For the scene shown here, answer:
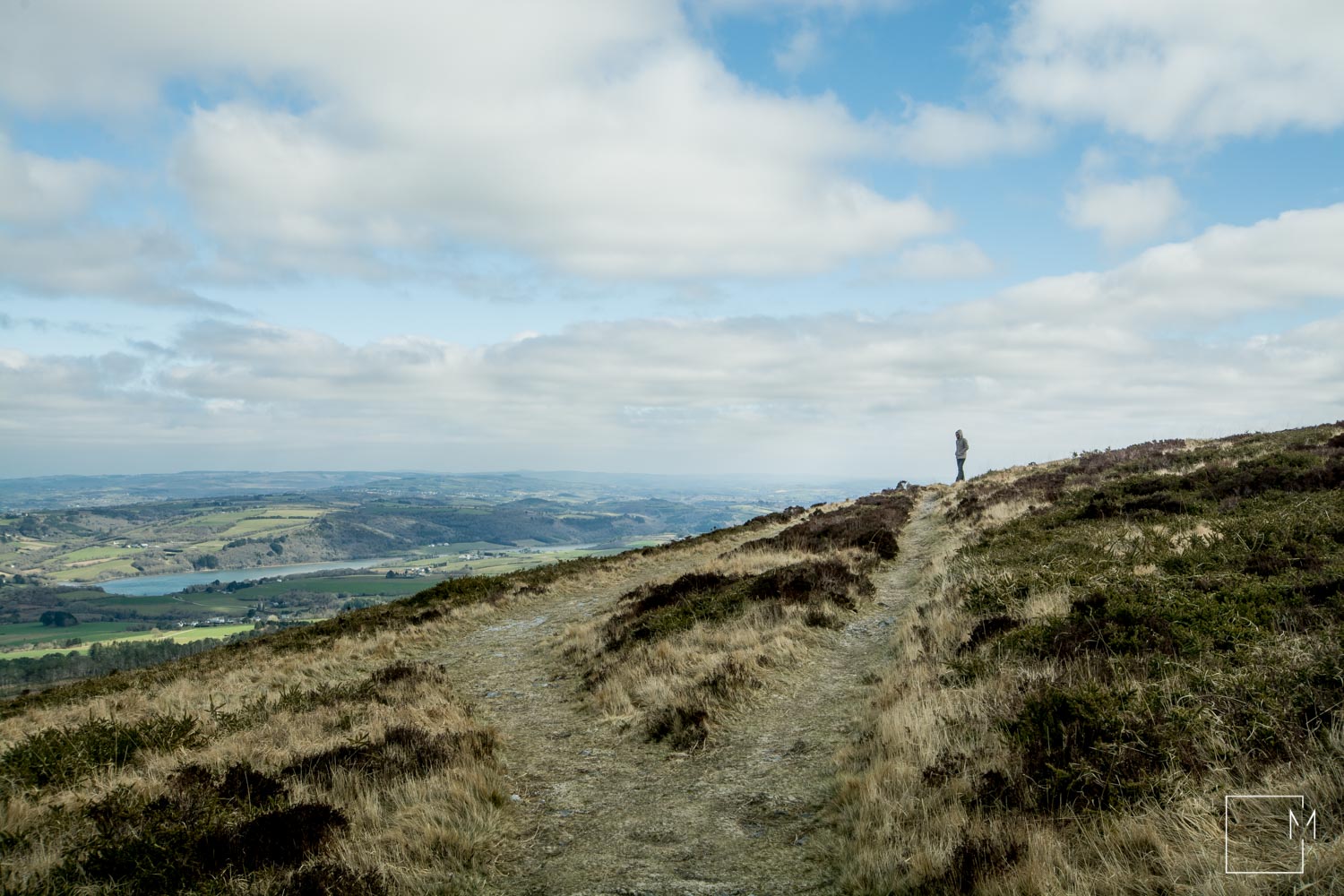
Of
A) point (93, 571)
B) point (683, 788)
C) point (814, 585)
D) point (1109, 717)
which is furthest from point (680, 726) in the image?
point (93, 571)

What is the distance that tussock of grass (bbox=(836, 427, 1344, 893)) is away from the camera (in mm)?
4797

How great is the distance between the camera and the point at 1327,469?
17109 mm

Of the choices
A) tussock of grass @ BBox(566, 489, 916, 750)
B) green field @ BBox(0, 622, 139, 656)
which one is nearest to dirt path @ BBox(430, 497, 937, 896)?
tussock of grass @ BBox(566, 489, 916, 750)

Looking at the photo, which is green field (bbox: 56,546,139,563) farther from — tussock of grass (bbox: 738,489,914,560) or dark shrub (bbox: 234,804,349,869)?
dark shrub (bbox: 234,804,349,869)

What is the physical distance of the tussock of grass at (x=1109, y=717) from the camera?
189 inches

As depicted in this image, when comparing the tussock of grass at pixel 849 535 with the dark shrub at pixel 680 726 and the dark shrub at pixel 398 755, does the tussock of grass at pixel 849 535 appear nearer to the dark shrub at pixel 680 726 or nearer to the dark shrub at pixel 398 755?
the dark shrub at pixel 680 726

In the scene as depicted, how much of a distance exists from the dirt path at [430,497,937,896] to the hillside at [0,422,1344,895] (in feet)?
0.14

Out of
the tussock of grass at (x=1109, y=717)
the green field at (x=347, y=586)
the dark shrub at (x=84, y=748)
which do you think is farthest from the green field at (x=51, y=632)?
the tussock of grass at (x=1109, y=717)

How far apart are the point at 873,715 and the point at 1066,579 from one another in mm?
5870

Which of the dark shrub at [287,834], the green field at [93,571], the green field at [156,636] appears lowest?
the green field at [93,571]

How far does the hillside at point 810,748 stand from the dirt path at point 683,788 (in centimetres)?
4

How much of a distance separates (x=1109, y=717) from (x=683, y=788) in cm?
484

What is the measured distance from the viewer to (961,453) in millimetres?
49344

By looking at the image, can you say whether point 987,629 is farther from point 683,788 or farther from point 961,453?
point 961,453
